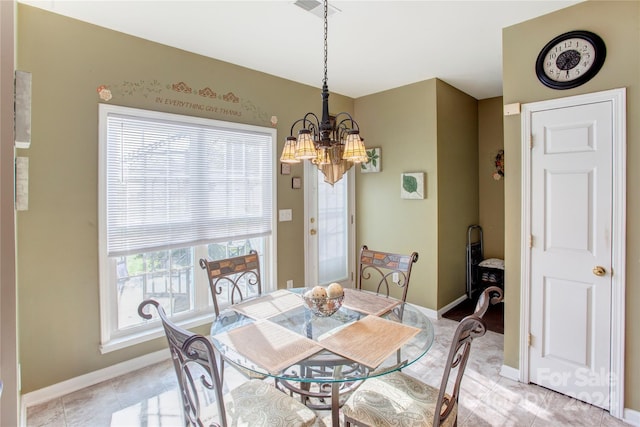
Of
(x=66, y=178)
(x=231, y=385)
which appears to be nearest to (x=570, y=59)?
(x=231, y=385)

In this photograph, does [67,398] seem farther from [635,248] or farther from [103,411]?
[635,248]

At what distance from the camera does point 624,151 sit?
2057mm

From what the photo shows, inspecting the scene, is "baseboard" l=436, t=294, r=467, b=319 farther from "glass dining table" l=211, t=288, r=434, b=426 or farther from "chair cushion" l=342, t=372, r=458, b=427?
"chair cushion" l=342, t=372, r=458, b=427

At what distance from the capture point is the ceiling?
225cm

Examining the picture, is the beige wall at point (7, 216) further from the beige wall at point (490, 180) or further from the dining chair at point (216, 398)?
the beige wall at point (490, 180)

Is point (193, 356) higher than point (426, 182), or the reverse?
point (426, 182)

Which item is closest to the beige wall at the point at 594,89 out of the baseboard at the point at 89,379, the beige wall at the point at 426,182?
the beige wall at the point at 426,182

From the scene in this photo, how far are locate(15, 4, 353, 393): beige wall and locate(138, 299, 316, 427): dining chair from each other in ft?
4.36

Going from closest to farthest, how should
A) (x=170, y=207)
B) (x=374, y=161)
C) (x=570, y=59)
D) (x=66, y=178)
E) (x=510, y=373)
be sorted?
(x=570, y=59) → (x=66, y=178) → (x=510, y=373) → (x=170, y=207) → (x=374, y=161)

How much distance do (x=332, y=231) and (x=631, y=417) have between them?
10.00ft

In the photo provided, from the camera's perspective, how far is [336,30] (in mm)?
2580

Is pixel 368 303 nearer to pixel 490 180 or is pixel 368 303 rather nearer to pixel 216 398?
pixel 216 398

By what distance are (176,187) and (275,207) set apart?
3.54ft

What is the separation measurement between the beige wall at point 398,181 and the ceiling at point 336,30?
1.53ft
